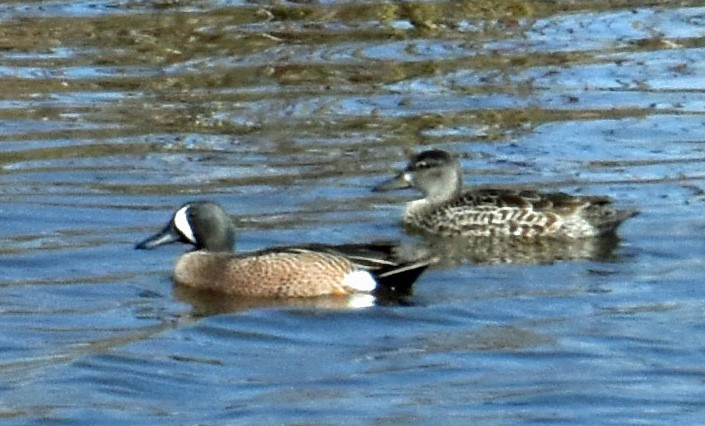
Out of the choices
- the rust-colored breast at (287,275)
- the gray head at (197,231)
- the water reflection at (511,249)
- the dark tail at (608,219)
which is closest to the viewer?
the rust-colored breast at (287,275)

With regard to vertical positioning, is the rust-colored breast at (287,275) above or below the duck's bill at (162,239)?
below

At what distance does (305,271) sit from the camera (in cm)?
1320

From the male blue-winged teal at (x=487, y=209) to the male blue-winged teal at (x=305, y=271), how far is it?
1.32 meters

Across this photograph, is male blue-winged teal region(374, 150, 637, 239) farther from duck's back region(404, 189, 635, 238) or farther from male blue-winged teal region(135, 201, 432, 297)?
male blue-winged teal region(135, 201, 432, 297)

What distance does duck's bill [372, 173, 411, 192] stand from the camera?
15180mm

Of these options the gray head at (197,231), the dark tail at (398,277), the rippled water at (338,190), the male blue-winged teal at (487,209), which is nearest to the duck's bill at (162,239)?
the gray head at (197,231)

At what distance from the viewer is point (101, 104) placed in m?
18.0

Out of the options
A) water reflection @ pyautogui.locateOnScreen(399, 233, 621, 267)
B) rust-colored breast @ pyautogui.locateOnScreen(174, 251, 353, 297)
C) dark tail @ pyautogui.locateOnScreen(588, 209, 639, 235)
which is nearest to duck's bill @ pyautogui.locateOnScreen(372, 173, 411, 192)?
water reflection @ pyautogui.locateOnScreen(399, 233, 621, 267)

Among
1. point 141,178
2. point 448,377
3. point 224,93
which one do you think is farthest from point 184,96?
point 448,377

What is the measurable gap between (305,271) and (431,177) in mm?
2210

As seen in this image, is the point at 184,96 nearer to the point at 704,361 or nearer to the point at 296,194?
the point at 296,194

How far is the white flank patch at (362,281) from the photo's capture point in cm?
1319

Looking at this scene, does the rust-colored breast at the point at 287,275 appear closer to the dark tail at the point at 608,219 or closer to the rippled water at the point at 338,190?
the rippled water at the point at 338,190

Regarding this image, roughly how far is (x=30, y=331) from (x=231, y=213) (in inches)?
115
